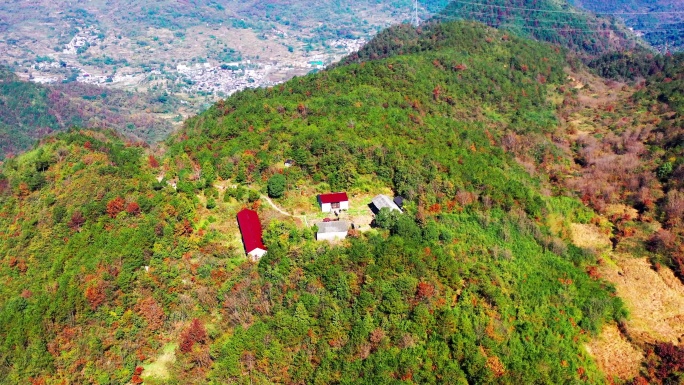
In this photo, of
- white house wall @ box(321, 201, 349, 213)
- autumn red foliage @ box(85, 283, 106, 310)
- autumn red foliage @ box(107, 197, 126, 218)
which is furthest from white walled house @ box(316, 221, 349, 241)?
autumn red foliage @ box(107, 197, 126, 218)

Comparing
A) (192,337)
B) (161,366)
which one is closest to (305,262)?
(192,337)

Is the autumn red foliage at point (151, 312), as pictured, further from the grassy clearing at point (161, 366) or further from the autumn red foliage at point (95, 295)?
the autumn red foliage at point (95, 295)

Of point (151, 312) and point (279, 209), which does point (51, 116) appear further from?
point (151, 312)

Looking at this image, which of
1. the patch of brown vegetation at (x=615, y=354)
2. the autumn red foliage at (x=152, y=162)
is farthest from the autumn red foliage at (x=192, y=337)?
the patch of brown vegetation at (x=615, y=354)

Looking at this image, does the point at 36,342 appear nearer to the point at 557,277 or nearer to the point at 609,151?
the point at 557,277

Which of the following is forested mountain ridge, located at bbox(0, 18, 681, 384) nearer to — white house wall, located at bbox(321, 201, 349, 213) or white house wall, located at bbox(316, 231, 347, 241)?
white house wall, located at bbox(316, 231, 347, 241)
